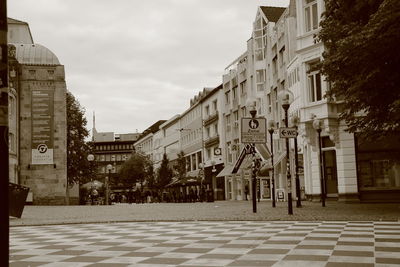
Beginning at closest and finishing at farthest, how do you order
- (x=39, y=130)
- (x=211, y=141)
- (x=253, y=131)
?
(x=253, y=131), (x=39, y=130), (x=211, y=141)

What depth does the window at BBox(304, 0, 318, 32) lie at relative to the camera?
32.2m

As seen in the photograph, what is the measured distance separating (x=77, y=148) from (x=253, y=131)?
43.6 metres

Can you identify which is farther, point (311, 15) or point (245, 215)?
point (311, 15)

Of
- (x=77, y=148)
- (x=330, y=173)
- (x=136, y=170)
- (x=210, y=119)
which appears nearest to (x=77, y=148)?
(x=77, y=148)

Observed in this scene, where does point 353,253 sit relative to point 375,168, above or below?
below

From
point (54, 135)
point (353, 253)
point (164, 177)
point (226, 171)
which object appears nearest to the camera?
point (353, 253)

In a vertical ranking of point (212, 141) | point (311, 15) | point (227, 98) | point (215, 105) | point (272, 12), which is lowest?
point (212, 141)

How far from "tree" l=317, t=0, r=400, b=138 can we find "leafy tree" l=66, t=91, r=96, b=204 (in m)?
42.6

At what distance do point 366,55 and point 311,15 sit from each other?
1747cm

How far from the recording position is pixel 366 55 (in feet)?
51.4

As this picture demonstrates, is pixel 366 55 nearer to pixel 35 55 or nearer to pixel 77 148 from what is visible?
pixel 35 55

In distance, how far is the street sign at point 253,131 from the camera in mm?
18094

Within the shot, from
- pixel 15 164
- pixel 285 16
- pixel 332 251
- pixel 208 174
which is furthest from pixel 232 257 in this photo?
pixel 208 174

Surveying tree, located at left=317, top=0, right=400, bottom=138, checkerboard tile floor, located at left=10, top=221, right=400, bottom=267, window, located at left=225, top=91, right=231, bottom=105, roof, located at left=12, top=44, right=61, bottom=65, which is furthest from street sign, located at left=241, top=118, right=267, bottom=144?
window, located at left=225, top=91, right=231, bottom=105
